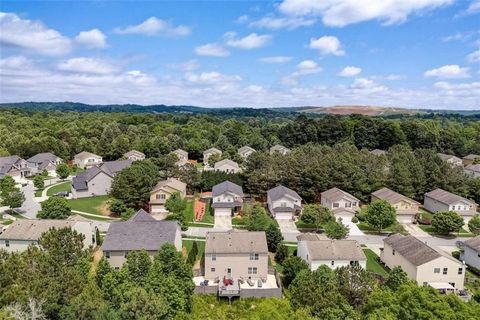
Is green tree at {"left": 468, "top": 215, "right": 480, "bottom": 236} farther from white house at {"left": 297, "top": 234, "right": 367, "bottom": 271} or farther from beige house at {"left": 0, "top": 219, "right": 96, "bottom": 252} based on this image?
beige house at {"left": 0, "top": 219, "right": 96, "bottom": 252}

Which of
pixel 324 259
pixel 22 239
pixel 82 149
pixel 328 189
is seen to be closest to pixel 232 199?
pixel 328 189

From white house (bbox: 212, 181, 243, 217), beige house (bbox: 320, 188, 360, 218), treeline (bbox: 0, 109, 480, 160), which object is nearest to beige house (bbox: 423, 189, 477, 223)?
beige house (bbox: 320, 188, 360, 218)

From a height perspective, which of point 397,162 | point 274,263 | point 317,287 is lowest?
point 274,263

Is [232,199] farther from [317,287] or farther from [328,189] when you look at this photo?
[317,287]

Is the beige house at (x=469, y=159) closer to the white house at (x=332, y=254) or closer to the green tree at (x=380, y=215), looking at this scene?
the green tree at (x=380, y=215)

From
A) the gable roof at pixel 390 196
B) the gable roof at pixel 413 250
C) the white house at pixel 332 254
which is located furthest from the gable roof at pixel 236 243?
the gable roof at pixel 390 196

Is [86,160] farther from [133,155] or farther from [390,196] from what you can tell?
[390,196]

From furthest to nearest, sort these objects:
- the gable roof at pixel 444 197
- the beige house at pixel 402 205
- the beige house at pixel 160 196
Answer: the beige house at pixel 160 196 → the gable roof at pixel 444 197 → the beige house at pixel 402 205
